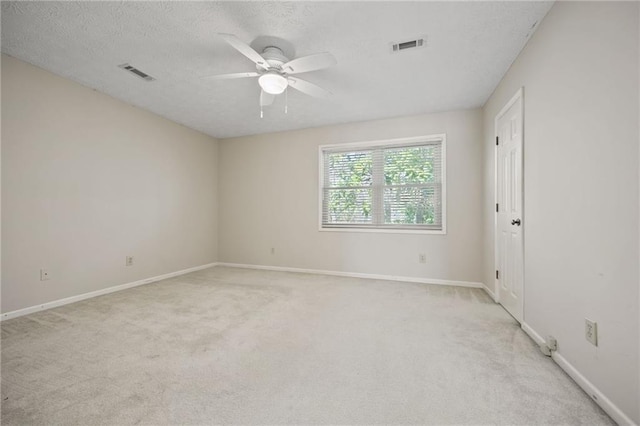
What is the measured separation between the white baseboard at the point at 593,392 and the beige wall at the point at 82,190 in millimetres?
4558

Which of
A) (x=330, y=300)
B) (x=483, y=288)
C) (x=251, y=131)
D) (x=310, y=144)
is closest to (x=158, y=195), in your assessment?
(x=251, y=131)

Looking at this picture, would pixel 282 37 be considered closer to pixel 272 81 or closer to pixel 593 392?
pixel 272 81

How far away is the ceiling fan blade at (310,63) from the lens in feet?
6.63

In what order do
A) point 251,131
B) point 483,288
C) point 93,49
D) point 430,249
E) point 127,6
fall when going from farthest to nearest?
point 251,131 < point 430,249 < point 483,288 < point 93,49 < point 127,6

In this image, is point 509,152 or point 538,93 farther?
point 509,152

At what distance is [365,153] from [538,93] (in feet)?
8.17

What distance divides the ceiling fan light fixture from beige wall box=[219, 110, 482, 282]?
215cm

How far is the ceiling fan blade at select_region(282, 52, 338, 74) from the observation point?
2.02 metres

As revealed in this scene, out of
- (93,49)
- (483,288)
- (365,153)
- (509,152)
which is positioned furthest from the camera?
(365,153)

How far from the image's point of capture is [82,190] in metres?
3.14

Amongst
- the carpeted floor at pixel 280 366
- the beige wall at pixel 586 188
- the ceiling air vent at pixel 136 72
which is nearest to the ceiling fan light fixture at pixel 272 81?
the ceiling air vent at pixel 136 72

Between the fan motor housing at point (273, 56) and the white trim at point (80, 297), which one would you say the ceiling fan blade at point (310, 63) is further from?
the white trim at point (80, 297)

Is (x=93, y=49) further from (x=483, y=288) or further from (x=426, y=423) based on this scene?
(x=483, y=288)

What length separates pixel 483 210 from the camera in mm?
3613
